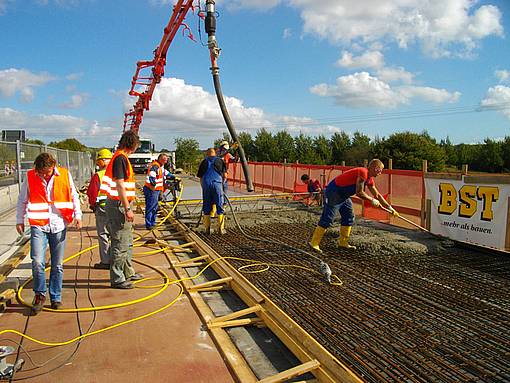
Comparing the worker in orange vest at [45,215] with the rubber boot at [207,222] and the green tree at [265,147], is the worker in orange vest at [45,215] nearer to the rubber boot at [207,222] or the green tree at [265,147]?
the rubber boot at [207,222]

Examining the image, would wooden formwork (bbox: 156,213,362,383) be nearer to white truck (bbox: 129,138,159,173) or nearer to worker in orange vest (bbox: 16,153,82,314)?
worker in orange vest (bbox: 16,153,82,314)

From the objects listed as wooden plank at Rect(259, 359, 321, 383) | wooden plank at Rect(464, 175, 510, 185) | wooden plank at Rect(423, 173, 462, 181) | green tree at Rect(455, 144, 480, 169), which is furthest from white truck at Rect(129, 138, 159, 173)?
green tree at Rect(455, 144, 480, 169)

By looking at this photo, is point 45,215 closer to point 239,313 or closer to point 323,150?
point 239,313

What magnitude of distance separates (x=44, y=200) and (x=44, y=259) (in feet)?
1.95

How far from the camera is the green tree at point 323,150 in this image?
5516 centimetres

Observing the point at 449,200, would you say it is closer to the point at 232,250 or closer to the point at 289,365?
the point at 232,250

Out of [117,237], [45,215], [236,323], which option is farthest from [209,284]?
[45,215]

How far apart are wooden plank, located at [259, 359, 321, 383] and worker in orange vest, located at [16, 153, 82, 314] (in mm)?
2520

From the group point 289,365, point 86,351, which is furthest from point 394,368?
point 86,351

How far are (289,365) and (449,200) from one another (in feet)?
18.8

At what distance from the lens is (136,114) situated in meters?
23.1

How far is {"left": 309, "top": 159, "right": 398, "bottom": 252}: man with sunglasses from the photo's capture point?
6121mm

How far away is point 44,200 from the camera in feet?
13.1

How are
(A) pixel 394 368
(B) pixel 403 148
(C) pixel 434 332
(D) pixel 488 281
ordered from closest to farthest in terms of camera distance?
1. (A) pixel 394 368
2. (C) pixel 434 332
3. (D) pixel 488 281
4. (B) pixel 403 148
